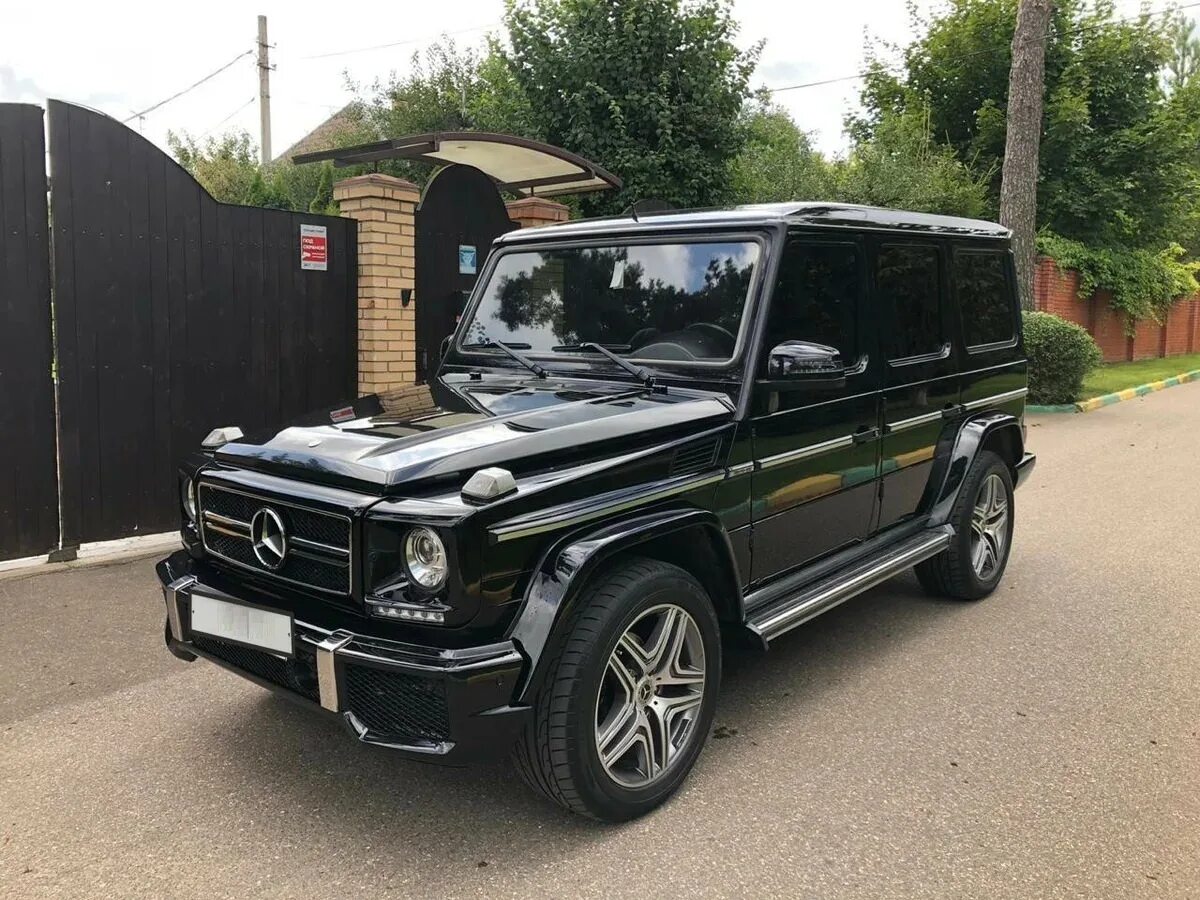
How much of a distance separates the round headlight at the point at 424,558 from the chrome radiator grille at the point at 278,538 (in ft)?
0.60

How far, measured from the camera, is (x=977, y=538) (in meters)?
5.11

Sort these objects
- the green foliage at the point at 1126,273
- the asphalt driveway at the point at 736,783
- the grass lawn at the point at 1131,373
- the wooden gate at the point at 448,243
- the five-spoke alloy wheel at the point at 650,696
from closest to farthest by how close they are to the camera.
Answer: the asphalt driveway at the point at 736,783 → the five-spoke alloy wheel at the point at 650,696 → the wooden gate at the point at 448,243 → the grass lawn at the point at 1131,373 → the green foliage at the point at 1126,273

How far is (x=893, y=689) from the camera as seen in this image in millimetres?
4016

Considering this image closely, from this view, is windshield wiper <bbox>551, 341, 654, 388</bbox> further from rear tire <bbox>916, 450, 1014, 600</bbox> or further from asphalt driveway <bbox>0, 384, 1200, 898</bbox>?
rear tire <bbox>916, 450, 1014, 600</bbox>

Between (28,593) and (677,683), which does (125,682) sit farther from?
(677,683)

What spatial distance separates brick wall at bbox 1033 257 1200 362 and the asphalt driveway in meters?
12.8

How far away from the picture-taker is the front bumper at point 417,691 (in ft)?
8.25

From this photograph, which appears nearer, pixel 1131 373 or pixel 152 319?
pixel 152 319

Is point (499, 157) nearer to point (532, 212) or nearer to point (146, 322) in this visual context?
point (532, 212)

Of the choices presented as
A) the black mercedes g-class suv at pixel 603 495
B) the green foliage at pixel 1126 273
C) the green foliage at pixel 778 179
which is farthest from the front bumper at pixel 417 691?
the green foliage at pixel 1126 273

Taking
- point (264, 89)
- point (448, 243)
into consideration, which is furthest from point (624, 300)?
point (264, 89)

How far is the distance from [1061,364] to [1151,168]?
7280 mm

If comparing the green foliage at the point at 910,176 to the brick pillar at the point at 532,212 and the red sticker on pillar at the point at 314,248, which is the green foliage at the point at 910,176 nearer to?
the brick pillar at the point at 532,212

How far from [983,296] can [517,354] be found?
2606mm
